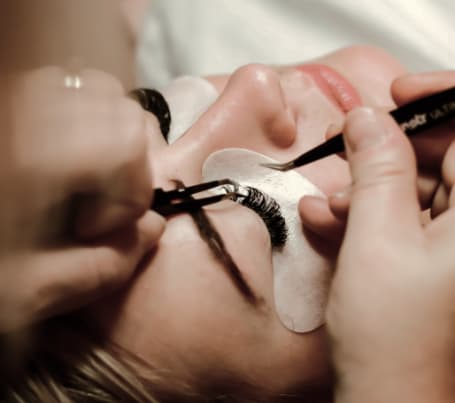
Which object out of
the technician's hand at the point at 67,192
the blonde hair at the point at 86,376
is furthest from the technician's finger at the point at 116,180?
the blonde hair at the point at 86,376

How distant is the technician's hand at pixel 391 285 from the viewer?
504 millimetres

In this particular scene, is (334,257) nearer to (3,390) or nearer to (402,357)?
(402,357)

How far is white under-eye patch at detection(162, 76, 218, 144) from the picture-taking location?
0.74 meters

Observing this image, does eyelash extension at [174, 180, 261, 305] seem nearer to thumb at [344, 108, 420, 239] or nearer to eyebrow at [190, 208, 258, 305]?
eyebrow at [190, 208, 258, 305]

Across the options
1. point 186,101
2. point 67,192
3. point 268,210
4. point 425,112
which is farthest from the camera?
point 186,101

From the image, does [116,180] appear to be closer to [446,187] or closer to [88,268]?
[88,268]

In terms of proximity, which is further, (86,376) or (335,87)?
(335,87)

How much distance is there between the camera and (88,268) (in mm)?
538

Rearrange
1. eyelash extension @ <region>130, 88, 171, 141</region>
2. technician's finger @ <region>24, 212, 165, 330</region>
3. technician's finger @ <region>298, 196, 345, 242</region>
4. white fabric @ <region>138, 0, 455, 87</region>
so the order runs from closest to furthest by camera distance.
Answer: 1. technician's finger @ <region>24, 212, 165, 330</region>
2. technician's finger @ <region>298, 196, 345, 242</region>
3. eyelash extension @ <region>130, 88, 171, 141</region>
4. white fabric @ <region>138, 0, 455, 87</region>

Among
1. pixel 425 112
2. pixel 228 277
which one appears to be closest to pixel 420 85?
pixel 425 112

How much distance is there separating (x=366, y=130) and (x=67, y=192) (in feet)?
0.80

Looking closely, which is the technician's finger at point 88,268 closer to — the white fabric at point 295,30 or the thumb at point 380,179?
the thumb at point 380,179

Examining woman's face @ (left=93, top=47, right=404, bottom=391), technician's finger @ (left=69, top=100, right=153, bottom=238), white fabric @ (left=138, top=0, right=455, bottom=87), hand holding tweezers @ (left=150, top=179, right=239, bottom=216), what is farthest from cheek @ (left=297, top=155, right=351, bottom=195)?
white fabric @ (left=138, top=0, right=455, bottom=87)

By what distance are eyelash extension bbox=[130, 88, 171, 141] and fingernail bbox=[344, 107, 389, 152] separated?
0.82ft
